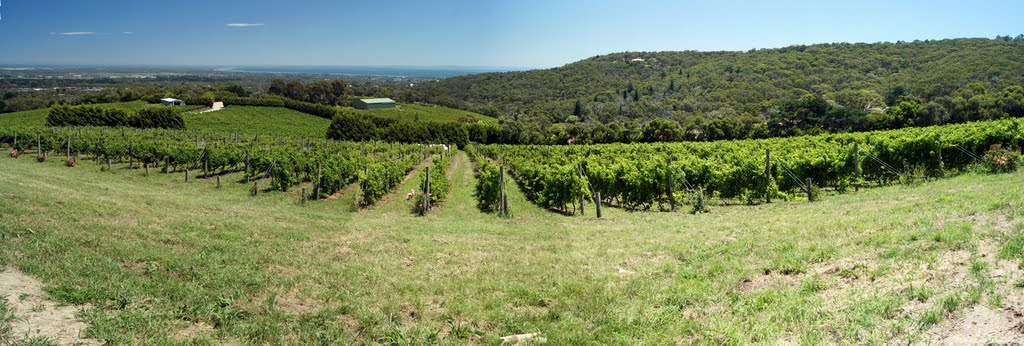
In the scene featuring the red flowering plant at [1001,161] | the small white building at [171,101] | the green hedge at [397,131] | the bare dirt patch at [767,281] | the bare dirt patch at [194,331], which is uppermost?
the small white building at [171,101]

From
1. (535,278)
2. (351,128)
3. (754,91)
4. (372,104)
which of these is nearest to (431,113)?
(372,104)

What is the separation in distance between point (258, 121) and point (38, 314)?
7583 cm

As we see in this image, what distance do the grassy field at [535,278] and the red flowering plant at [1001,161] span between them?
732 centimetres

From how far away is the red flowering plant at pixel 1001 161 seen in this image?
50.5 feet

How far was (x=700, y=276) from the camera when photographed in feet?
23.2

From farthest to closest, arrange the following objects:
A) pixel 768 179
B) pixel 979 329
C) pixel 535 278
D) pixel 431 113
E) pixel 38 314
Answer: pixel 431 113 → pixel 768 179 → pixel 535 278 → pixel 38 314 → pixel 979 329

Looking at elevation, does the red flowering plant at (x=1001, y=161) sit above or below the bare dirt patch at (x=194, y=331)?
above

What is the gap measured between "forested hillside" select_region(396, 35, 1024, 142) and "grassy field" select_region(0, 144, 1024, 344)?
195 feet

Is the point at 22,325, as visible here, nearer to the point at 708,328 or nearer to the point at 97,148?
the point at 708,328

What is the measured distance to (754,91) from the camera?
100375mm

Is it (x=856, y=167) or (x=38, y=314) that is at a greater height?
(x=856, y=167)

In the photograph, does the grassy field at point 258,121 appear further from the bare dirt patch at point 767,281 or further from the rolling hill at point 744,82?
the bare dirt patch at point 767,281

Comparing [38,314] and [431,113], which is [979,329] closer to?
[38,314]

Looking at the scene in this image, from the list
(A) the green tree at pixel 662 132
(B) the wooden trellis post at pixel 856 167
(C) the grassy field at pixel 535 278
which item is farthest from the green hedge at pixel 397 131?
(C) the grassy field at pixel 535 278
